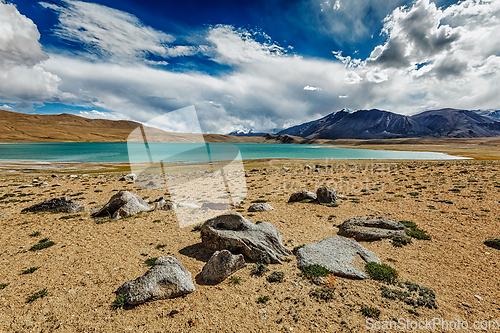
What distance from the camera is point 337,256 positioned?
916 centimetres

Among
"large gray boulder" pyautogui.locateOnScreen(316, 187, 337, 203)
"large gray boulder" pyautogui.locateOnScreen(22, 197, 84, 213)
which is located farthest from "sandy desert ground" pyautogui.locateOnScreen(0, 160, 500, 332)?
"large gray boulder" pyautogui.locateOnScreen(316, 187, 337, 203)

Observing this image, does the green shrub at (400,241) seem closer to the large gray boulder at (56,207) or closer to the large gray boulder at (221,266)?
the large gray boulder at (221,266)

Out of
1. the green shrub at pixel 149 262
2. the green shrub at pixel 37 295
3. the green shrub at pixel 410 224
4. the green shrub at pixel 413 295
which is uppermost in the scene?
the green shrub at pixel 37 295

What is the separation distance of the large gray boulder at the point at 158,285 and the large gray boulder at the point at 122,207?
911 centimetres

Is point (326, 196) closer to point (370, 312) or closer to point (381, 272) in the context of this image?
point (381, 272)

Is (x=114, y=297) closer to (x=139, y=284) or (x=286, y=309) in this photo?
(x=139, y=284)

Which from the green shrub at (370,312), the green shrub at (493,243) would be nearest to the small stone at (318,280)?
the green shrub at (370,312)

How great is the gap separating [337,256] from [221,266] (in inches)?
209

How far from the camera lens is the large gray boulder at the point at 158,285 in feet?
22.9

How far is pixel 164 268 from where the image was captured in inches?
303

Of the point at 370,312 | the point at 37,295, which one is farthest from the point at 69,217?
the point at 370,312

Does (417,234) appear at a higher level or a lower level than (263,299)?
lower

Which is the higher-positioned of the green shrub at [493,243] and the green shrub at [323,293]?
the green shrub at [323,293]

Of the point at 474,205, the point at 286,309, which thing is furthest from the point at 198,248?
the point at 474,205
